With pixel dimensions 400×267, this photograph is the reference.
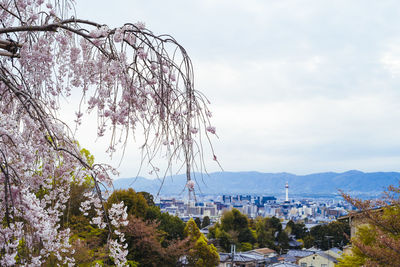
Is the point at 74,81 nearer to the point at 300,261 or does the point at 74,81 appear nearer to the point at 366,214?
the point at 366,214

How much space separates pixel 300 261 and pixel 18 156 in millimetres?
26524

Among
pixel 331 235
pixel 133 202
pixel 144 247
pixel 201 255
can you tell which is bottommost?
pixel 331 235

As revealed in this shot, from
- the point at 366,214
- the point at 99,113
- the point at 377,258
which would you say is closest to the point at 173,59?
the point at 99,113

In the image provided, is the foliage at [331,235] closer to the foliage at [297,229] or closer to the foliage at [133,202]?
the foliage at [297,229]

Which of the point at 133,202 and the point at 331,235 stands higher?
the point at 133,202

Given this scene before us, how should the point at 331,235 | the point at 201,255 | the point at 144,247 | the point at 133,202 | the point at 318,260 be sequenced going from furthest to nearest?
1. the point at 331,235
2. the point at 318,260
3. the point at 201,255
4. the point at 133,202
5. the point at 144,247

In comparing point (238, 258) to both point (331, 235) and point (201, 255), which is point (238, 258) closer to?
point (201, 255)

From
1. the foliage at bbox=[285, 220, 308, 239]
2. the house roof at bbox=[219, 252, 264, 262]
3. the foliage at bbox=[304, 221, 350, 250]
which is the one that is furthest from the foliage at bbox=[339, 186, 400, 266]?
the foliage at bbox=[285, 220, 308, 239]

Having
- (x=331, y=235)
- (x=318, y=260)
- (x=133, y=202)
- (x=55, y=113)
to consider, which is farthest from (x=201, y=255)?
(x=331, y=235)

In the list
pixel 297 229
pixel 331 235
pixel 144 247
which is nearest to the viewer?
pixel 144 247

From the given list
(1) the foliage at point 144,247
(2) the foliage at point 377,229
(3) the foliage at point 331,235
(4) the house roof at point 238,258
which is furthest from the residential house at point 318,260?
(2) the foliage at point 377,229

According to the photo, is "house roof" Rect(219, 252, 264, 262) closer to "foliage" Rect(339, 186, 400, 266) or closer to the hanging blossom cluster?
"foliage" Rect(339, 186, 400, 266)

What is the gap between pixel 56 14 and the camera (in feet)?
7.80

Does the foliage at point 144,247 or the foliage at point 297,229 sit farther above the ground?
the foliage at point 144,247
